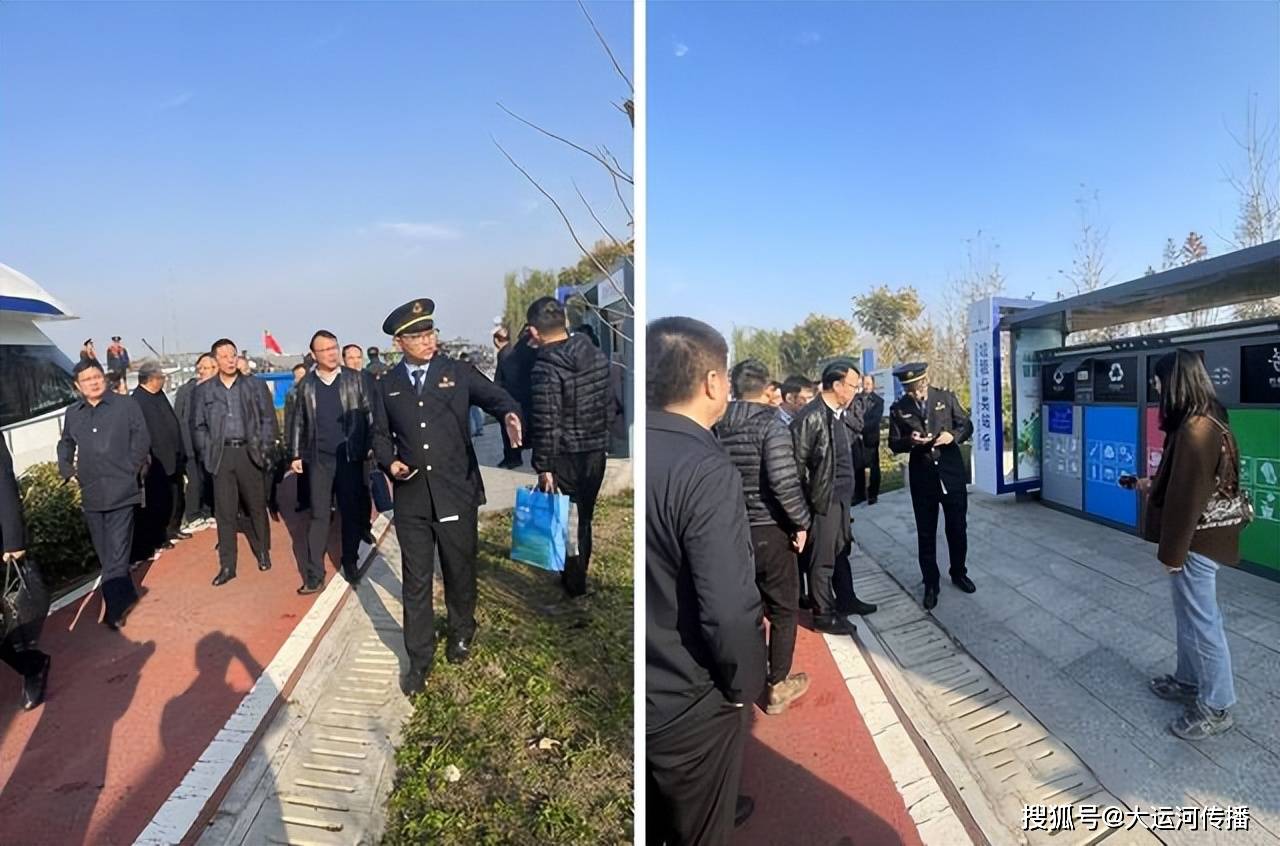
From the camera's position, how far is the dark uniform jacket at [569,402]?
1.06 metres

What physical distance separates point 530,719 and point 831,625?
0.58 meters

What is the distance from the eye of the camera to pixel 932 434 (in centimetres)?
121

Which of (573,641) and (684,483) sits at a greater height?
(684,483)

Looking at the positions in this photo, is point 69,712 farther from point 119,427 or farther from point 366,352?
point 366,352

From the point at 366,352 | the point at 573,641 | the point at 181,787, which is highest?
the point at 366,352

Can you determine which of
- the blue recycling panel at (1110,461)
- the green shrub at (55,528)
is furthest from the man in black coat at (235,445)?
the blue recycling panel at (1110,461)

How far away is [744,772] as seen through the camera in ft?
3.45

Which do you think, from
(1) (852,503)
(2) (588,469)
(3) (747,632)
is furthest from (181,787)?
(1) (852,503)

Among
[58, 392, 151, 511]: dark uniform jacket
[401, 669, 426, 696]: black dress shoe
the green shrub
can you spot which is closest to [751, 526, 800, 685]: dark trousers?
[401, 669, 426, 696]: black dress shoe

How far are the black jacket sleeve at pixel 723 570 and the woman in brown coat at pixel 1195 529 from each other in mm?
804

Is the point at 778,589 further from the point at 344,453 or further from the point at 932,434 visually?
the point at 344,453

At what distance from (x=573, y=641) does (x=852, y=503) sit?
618 millimetres

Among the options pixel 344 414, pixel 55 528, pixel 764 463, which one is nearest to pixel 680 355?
pixel 764 463

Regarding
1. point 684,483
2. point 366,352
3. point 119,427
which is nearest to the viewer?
point 684,483
